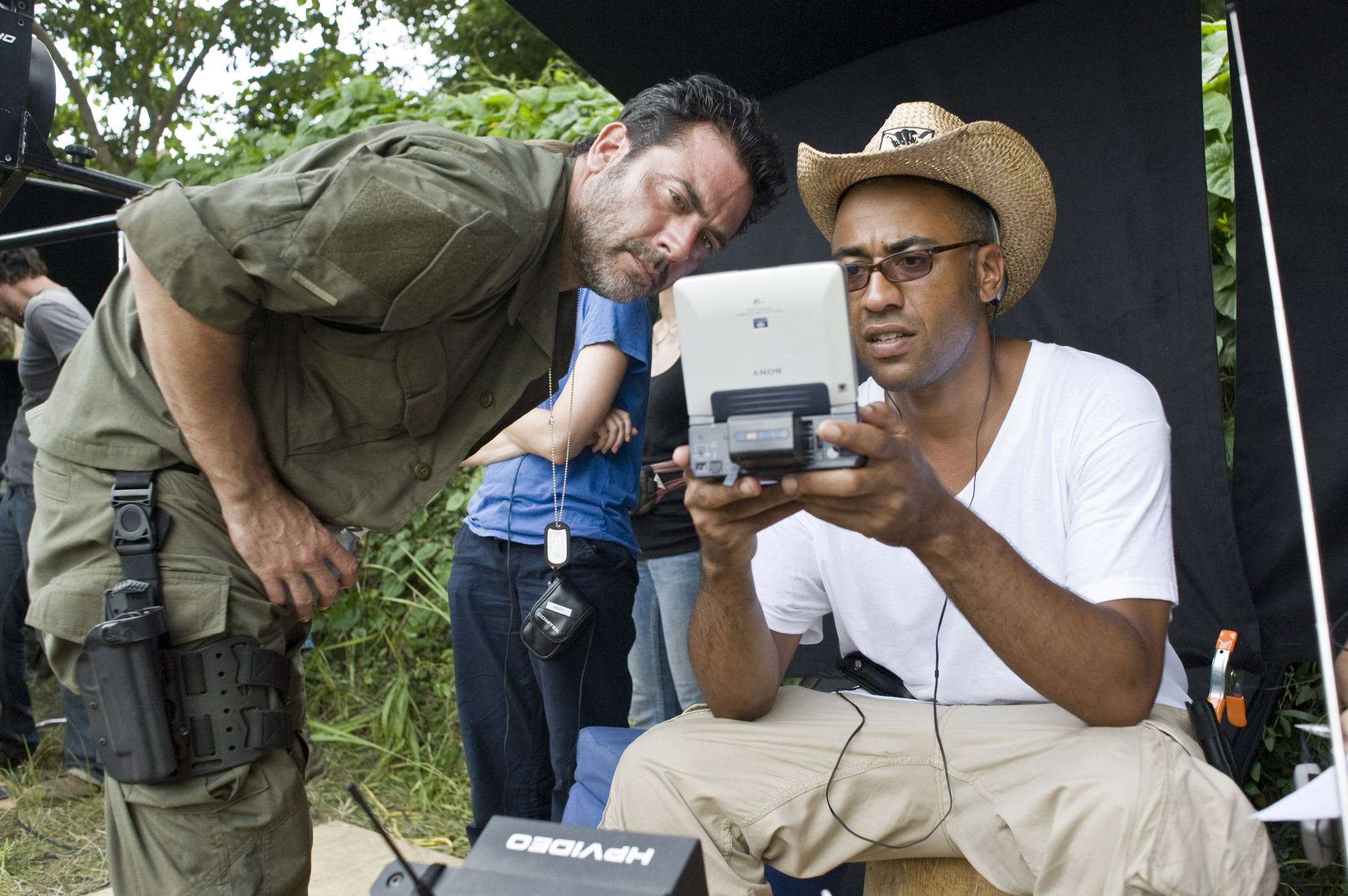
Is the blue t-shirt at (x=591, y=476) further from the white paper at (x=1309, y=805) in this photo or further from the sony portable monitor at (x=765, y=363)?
the white paper at (x=1309, y=805)

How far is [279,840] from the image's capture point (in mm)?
1688

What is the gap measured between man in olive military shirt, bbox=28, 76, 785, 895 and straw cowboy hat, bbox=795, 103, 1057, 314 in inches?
10.0

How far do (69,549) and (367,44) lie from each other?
9.50 m

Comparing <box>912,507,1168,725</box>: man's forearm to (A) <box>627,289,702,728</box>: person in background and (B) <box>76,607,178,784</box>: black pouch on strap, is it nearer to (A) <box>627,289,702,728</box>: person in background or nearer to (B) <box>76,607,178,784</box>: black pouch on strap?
(B) <box>76,607,178,784</box>: black pouch on strap

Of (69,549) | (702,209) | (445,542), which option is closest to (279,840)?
(69,549)

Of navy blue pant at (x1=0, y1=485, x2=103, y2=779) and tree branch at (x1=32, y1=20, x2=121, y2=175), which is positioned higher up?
tree branch at (x1=32, y1=20, x2=121, y2=175)

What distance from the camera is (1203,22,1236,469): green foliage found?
251cm

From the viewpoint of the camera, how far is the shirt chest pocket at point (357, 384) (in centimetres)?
169

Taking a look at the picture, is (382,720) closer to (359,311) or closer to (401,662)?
(401,662)

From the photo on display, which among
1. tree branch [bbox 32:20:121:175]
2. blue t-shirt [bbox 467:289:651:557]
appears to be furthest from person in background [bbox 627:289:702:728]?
tree branch [bbox 32:20:121:175]

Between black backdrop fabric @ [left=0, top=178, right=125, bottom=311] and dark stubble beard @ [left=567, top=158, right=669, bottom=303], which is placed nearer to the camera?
dark stubble beard @ [left=567, top=158, right=669, bottom=303]

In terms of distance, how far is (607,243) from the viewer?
72.2 inches

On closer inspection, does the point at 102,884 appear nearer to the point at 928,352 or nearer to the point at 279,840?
the point at 279,840

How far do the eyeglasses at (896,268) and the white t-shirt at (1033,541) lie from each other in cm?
27
